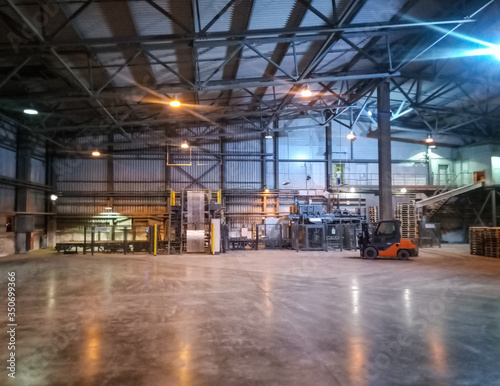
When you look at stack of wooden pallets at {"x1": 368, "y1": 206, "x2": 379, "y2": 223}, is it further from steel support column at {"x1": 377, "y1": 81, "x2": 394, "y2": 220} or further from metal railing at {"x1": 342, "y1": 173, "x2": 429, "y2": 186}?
steel support column at {"x1": 377, "y1": 81, "x2": 394, "y2": 220}

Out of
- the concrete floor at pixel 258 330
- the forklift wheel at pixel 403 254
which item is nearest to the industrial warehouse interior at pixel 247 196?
the concrete floor at pixel 258 330

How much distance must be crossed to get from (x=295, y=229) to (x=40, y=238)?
19.3 m

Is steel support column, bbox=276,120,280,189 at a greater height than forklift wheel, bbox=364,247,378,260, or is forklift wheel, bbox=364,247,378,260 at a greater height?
steel support column, bbox=276,120,280,189

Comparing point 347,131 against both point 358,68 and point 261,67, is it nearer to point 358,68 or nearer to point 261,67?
point 358,68

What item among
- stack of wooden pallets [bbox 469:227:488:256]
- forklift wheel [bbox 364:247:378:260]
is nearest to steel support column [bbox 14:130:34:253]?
forklift wheel [bbox 364:247:378:260]

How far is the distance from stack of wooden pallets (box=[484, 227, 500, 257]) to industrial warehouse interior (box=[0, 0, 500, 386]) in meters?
0.11

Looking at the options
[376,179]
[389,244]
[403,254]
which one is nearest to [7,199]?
[389,244]

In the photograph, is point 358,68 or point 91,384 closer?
point 91,384

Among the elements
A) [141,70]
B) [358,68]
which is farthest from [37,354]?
[358,68]

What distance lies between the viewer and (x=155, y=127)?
25781mm

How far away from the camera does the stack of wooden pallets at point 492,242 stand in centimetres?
1625

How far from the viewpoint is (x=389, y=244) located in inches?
608

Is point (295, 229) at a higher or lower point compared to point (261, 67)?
lower

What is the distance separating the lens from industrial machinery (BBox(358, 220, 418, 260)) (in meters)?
15.3
